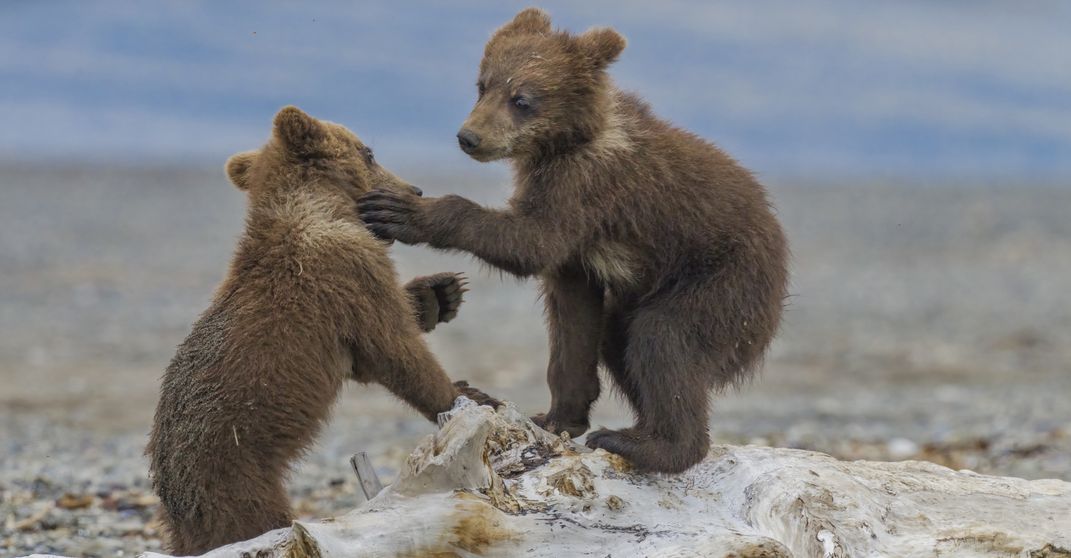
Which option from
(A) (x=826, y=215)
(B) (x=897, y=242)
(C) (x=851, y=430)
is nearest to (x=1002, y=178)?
(A) (x=826, y=215)

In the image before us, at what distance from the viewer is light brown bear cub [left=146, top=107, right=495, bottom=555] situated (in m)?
6.00

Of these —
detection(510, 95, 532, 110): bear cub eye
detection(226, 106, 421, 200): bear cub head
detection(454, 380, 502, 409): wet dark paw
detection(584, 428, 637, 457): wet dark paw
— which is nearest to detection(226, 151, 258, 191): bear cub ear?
detection(226, 106, 421, 200): bear cub head

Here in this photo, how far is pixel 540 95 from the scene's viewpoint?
7.02 metres

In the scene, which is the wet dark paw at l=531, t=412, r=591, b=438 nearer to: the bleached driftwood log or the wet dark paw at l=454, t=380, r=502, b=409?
the wet dark paw at l=454, t=380, r=502, b=409

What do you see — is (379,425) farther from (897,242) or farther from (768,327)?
(897,242)

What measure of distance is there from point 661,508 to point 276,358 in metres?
1.79

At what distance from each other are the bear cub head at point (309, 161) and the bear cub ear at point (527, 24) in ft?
3.33

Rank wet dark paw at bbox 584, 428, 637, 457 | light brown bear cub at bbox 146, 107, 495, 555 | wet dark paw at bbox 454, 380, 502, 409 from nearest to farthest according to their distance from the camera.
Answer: light brown bear cub at bbox 146, 107, 495, 555, wet dark paw at bbox 584, 428, 637, 457, wet dark paw at bbox 454, 380, 502, 409

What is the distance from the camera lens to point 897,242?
34.0 metres

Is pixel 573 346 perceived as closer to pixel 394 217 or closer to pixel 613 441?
pixel 613 441

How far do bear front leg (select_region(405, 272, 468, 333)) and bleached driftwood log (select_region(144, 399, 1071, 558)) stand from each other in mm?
1021

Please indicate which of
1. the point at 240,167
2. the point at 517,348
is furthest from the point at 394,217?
the point at 517,348

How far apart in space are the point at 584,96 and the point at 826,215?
110 ft

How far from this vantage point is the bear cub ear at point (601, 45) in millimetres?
7215
